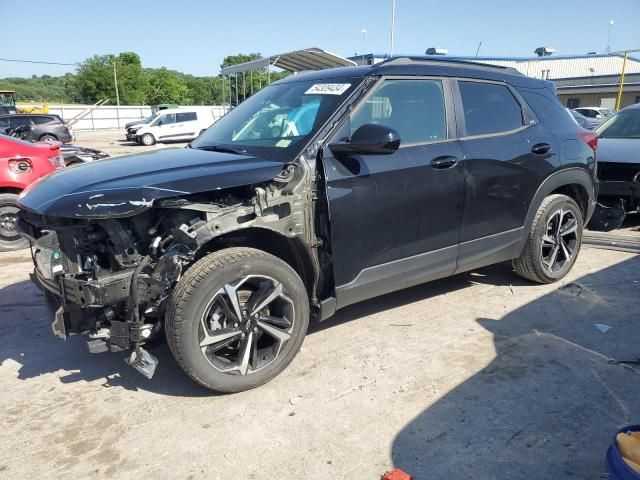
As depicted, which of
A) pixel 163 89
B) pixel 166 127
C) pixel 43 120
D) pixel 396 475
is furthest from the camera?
pixel 163 89

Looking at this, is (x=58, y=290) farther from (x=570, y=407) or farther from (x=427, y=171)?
(x=570, y=407)

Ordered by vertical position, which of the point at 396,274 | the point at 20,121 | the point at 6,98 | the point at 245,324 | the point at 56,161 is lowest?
the point at 245,324

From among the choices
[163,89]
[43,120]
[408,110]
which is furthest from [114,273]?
[163,89]

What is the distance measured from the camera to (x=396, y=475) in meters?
2.36

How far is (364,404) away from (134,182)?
184cm

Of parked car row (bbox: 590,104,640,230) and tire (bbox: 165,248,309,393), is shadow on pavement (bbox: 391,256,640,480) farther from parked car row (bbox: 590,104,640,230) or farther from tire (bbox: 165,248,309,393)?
parked car row (bbox: 590,104,640,230)

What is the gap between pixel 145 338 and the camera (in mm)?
2955

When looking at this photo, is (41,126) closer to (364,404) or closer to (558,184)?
(558,184)

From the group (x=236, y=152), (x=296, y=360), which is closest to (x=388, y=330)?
(x=296, y=360)

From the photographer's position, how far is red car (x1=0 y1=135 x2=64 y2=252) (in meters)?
6.66

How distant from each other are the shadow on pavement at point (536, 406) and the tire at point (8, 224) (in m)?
6.03

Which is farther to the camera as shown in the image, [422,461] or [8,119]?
[8,119]

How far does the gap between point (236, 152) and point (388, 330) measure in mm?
1782

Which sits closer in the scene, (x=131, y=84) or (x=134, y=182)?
(x=134, y=182)
